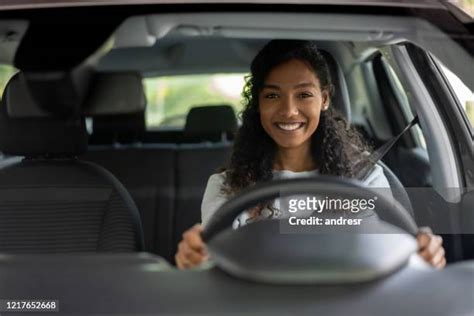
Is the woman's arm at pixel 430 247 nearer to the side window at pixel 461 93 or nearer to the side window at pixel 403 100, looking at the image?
→ the side window at pixel 461 93

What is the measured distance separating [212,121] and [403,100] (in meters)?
0.76

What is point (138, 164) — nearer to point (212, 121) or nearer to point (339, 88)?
point (212, 121)

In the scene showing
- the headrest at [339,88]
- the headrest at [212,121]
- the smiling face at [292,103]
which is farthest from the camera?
the headrest at [212,121]

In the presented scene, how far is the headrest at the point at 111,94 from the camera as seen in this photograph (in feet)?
5.54

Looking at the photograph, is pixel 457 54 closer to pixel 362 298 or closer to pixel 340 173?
pixel 340 173

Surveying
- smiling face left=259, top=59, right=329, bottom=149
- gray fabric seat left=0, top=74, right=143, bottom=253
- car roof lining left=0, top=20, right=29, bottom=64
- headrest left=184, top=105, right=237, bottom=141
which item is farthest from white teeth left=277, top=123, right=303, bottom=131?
car roof lining left=0, top=20, right=29, bottom=64

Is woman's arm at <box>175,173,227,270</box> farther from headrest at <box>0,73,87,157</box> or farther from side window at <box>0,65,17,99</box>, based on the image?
side window at <box>0,65,17,99</box>

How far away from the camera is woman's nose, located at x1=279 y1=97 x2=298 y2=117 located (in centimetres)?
161

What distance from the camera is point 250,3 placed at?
1455 millimetres

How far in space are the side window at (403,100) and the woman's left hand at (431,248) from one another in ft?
2.39

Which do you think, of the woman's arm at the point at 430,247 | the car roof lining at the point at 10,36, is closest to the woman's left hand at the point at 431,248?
the woman's arm at the point at 430,247

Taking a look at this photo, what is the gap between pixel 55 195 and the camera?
65.3 inches

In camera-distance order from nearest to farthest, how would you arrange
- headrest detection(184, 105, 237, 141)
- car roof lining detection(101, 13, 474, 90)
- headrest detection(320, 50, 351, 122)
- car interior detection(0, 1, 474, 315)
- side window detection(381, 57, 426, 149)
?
car interior detection(0, 1, 474, 315)
car roof lining detection(101, 13, 474, 90)
headrest detection(320, 50, 351, 122)
headrest detection(184, 105, 237, 141)
side window detection(381, 57, 426, 149)

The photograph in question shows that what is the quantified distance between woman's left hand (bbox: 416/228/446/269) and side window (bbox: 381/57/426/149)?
73cm
